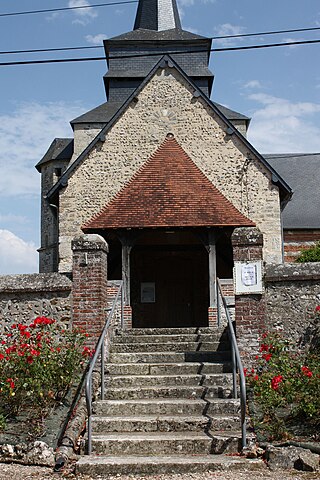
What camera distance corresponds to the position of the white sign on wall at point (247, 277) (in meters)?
8.59

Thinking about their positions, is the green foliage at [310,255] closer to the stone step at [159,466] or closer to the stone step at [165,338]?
the stone step at [165,338]

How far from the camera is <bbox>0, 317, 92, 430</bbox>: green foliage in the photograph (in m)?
7.20

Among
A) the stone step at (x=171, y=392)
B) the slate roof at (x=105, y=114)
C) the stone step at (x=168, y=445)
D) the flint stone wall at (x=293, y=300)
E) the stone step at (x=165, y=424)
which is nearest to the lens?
the stone step at (x=168, y=445)

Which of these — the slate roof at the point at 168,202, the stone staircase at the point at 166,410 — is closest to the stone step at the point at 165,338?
Result: the stone staircase at the point at 166,410

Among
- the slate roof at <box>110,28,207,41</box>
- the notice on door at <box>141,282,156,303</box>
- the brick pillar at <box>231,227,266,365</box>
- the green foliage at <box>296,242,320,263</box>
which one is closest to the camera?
the brick pillar at <box>231,227,266,365</box>

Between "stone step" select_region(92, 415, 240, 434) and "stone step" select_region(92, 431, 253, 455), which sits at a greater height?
"stone step" select_region(92, 415, 240, 434)

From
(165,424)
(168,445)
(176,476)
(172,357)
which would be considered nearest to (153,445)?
(168,445)

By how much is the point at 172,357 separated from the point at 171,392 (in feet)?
3.35

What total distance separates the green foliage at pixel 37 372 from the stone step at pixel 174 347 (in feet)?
2.30

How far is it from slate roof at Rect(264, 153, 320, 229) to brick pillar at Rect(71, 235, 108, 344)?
65.2 ft

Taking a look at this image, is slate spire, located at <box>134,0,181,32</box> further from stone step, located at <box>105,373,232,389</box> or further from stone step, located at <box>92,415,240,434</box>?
stone step, located at <box>92,415,240,434</box>

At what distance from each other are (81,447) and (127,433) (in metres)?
0.59

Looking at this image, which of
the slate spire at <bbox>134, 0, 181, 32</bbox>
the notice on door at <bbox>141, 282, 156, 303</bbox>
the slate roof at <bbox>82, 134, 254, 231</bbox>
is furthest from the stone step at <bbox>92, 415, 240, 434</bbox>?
the slate spire at <bbox>134, 0, 181, 32</bbox>

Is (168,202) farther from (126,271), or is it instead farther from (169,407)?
(169,407)
